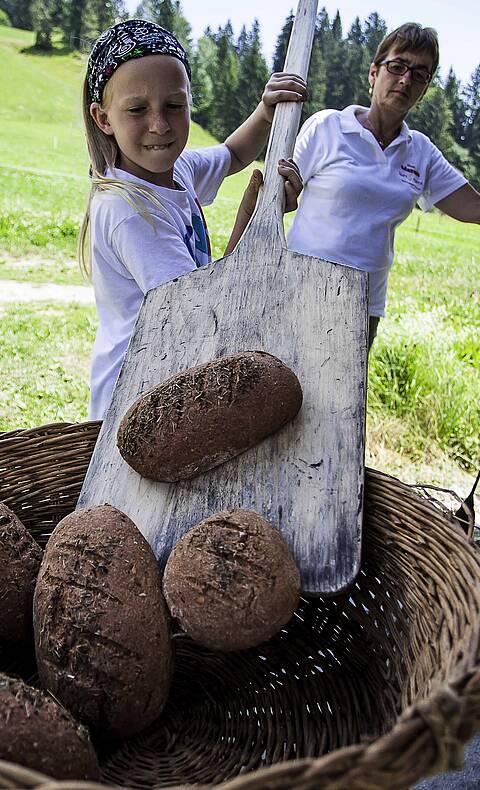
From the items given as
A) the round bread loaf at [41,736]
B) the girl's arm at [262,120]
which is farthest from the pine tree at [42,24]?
the round bread loaf at [41,736]

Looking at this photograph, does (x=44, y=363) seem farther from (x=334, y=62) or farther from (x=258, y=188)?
(x=334, y=62)

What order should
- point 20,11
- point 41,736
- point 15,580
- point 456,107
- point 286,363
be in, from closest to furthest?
point 41,736 < point 15,580 < point 286,363 < point 456,107 < point 20,11

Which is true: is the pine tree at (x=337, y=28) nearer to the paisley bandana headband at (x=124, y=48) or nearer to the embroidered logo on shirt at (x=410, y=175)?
the embroidered logo on shirt at (x=410, y=175)

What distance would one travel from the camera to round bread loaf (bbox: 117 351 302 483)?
3.91 feet

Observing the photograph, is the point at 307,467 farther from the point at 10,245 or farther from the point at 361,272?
the point at 10,245

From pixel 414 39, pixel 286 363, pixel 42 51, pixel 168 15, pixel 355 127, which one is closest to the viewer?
pixel 286 363

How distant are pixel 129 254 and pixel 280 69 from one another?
1.95m

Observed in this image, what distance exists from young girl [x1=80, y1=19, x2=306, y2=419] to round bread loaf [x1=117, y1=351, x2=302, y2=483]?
15.3 inches

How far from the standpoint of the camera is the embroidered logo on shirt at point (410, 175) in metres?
2.33

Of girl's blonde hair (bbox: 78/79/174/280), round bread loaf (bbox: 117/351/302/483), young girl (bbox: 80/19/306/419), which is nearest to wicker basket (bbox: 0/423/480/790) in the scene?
round bread loaf (bbox: 117/351/302/483)

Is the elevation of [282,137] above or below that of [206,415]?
above

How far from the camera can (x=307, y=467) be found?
1.24m

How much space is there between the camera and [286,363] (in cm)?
137

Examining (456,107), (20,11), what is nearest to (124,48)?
(456,107)
